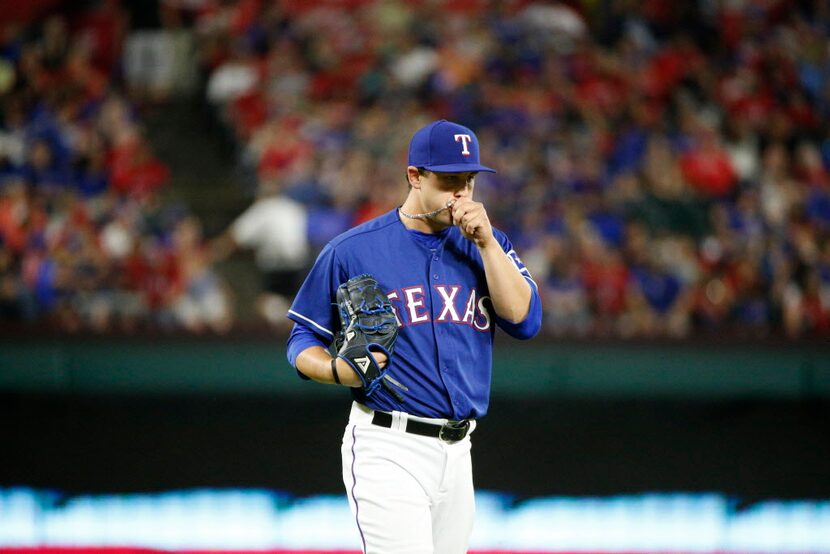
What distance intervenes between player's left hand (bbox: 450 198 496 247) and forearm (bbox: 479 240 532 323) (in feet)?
0.13

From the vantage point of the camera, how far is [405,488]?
3.32m

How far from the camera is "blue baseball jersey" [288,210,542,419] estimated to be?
3.43 meters

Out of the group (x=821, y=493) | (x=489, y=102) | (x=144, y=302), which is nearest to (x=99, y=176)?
(x=144, y=302)

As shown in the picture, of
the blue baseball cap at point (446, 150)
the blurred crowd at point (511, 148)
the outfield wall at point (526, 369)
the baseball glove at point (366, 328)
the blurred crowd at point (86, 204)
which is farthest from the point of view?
the blurred crowd at point (511, 148)

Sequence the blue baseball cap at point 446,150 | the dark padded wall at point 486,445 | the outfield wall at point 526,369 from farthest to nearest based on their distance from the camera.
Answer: the outfield wall at point 526,369, the dark padded wall at point 486,445, the blue baseball cap at point 446,150

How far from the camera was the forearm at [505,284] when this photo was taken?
334 cm

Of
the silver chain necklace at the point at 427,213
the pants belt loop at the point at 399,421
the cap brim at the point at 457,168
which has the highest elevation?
the cap brim at the point at 457,168

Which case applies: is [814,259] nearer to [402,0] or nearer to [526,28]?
[526,28]

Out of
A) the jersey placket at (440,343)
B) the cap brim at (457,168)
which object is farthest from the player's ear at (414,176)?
the jersey placket at (440,343)

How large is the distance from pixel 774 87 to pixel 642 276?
150 inches

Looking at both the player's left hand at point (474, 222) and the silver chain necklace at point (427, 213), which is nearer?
the player's left hand at point (474, 222)

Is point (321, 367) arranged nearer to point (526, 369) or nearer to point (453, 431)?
point (453, 431)

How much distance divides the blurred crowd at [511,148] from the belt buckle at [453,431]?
342 cm

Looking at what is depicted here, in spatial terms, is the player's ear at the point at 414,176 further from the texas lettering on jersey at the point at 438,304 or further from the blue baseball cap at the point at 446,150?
the texas lettering on jersey at the point at 438,304
